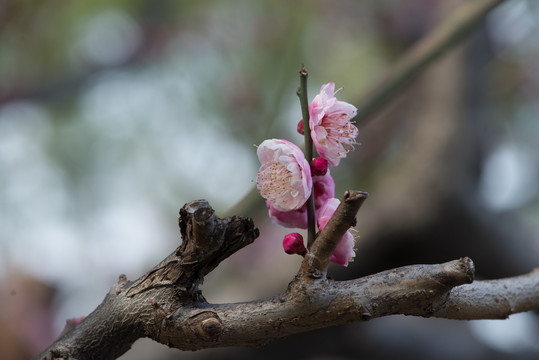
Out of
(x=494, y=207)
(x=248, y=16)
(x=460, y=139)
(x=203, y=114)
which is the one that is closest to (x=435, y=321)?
(x=494, y=207)

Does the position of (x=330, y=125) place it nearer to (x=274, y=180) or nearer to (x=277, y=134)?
(x=274, y=180)

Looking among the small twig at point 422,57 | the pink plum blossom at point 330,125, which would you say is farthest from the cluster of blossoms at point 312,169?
the small twig at point 422,57

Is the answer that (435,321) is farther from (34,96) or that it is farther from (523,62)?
(34,96)

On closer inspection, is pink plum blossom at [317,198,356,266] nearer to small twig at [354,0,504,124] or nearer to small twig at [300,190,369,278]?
small twig at [300,190,369,278]

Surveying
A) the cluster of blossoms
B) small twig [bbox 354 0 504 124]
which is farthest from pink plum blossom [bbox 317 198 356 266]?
small twig [bbox 354 0 504 124]

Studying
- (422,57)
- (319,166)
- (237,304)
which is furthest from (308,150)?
(422,57)

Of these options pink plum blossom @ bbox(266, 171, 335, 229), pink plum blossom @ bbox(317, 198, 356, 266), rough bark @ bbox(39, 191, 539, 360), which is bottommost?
rough bark @ bbox(39, 191, 539, 360)

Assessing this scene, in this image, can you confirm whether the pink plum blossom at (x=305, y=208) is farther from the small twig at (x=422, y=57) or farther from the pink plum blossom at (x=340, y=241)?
the small twig at (x=422, y=57)
